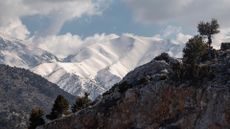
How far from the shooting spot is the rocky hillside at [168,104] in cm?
8169

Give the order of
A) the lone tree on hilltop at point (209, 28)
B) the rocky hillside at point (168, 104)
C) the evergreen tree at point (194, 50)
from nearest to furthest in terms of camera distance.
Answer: the rocky hillside at point (168, 104), the evergreen tree at point (194, 50), the lone tree on hilltop at point (209, 28)

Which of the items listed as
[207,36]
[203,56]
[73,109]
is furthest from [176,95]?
[73,109]

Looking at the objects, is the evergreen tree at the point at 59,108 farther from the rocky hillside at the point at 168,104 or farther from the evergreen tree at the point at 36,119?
the rocky hillside at the point at 168,104

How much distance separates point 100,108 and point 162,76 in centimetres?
1687

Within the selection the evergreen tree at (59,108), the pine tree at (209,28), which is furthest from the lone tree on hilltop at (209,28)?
the evergreen tree at (59,108)

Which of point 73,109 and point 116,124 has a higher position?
point 73,109

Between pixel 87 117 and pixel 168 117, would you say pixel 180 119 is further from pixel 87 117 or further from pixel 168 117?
pixel 87 117

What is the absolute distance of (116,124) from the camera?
99812 mm

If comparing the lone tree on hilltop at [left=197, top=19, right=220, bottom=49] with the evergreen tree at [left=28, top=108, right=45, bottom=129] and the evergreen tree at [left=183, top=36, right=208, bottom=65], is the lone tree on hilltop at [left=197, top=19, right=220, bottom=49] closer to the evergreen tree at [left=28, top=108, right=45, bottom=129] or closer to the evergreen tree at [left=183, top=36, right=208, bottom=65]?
the evergreen tree at [left=183, top=36, right=208, bottom=65]

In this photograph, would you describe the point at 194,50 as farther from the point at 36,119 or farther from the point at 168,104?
the point at 36,119

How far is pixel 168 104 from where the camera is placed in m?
90.2

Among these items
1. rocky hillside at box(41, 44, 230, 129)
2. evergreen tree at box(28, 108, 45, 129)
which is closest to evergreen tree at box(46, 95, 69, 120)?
evergreen tree at box(28, 108, 45, 129)

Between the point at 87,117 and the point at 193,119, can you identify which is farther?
the point at 87,117

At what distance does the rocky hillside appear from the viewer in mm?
81688
